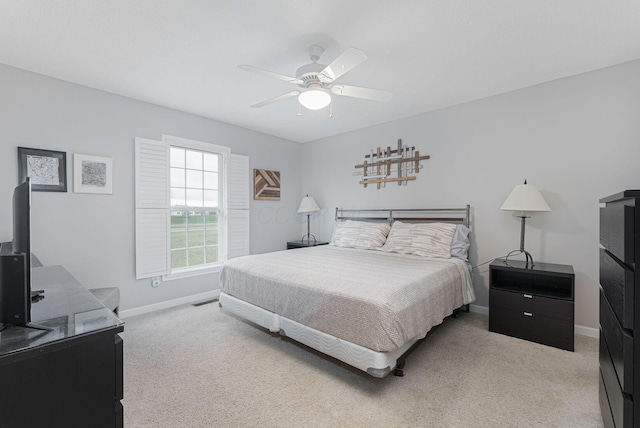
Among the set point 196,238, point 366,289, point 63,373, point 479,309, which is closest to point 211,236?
point 196,238

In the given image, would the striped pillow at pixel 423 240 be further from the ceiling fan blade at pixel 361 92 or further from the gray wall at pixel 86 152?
the gray wall at pixel 86 152

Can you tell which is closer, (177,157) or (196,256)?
(177,157)

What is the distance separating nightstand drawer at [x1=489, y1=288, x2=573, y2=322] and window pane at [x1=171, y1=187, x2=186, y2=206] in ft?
12.8

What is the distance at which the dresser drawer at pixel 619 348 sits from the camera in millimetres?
1110

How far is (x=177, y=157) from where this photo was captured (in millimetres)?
3922

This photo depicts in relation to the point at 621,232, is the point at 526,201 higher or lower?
higher

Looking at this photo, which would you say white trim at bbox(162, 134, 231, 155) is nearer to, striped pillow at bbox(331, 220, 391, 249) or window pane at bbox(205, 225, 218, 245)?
window pane at bbox(205, 225, 218, 245)

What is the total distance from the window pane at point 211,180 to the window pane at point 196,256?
0.92m

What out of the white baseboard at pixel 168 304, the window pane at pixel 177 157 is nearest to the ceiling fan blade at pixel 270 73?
the window pane at pixel 177 157

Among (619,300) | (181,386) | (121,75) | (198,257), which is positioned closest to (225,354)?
(181,386)

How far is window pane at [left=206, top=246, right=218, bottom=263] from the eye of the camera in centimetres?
429

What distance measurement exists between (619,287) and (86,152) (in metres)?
4.34

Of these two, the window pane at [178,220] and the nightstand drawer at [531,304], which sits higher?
the window pane at [178,220]

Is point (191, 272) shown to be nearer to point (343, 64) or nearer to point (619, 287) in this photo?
point (343, 64)
